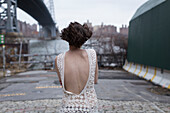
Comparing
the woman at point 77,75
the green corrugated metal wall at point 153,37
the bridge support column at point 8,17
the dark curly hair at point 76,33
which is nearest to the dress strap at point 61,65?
the woman at point 77,75

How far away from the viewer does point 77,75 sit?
1.54 m

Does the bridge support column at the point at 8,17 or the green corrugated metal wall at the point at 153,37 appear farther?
the bridge support column at the point at 8,17

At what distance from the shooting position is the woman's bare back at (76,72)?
1.54 metres

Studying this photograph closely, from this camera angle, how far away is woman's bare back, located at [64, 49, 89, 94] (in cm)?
154

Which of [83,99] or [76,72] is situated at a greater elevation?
[76,72]

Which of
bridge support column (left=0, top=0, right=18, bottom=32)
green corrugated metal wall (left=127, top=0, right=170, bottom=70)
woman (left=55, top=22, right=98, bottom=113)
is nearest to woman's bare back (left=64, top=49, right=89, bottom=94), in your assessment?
woman (left=55, top=22, right=98, bottom=113)

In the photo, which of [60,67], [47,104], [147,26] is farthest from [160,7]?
[60,67]

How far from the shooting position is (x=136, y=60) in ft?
33.2

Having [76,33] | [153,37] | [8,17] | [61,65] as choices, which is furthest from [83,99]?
[8,17]

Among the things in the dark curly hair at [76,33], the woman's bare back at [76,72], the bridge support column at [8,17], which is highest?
the bridge support column at [8,17]

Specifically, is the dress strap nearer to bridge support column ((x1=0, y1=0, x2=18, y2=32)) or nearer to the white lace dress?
the white lace dress

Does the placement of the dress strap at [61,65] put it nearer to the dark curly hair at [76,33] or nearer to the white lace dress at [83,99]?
the white lace dress at [83,99]

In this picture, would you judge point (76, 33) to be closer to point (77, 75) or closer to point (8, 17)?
Result: point (77, 75)

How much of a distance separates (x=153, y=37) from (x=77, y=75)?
719 centimetres
